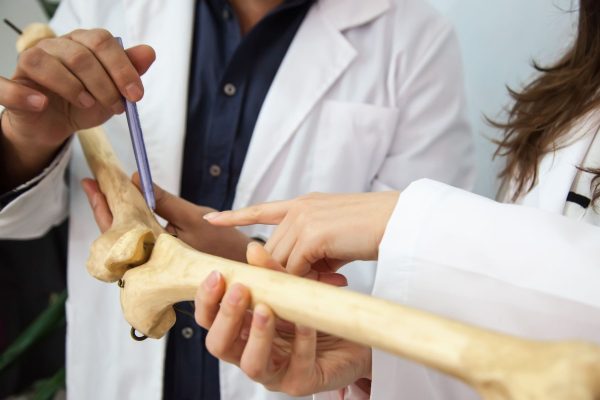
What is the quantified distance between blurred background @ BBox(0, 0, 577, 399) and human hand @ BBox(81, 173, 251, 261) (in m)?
0.30

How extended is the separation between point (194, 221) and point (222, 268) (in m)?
0.23

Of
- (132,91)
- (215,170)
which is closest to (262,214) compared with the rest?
(132,91)

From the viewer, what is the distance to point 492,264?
1.24ft

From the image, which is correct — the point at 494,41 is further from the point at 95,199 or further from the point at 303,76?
the point at 95,199

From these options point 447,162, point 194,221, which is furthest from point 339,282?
point 447,162

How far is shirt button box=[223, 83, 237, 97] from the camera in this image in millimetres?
717

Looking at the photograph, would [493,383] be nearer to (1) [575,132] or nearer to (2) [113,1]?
(1) [575,132]

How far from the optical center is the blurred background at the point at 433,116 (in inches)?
32.3

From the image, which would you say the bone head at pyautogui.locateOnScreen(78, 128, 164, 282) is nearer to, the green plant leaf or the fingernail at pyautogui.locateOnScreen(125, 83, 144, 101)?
the fingernail at pyautogui.locateOnScreen(125, 83, 144, 101)

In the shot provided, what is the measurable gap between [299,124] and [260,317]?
0.42 m

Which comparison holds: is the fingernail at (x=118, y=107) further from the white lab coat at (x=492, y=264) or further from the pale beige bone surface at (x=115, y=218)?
the white lab coat at (x=492, y=264)

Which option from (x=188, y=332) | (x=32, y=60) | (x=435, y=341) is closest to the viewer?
(x=435, y=341)

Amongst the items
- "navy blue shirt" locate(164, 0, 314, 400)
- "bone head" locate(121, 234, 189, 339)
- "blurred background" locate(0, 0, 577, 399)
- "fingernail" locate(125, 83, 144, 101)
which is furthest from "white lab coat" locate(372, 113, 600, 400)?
"blurred background" locate(0, 0, 577, 399)

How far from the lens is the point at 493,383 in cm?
27
